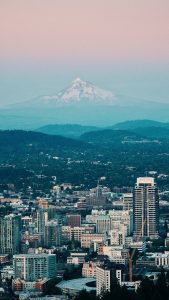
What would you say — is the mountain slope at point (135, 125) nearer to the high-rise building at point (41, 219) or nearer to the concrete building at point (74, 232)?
the high-rise building at point (41, 219)

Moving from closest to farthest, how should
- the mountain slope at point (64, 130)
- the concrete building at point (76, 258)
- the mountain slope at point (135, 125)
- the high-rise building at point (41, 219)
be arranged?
the concrete building at point (76, 258) < the high-rise building at point (41, 219) < the mountain slope at point (64, 130) < the mountain slope at point (135, 125)

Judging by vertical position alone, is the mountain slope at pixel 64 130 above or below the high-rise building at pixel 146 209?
above

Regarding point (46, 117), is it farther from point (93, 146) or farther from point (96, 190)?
point (96, 190)

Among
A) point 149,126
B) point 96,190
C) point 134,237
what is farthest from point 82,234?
point 149,126

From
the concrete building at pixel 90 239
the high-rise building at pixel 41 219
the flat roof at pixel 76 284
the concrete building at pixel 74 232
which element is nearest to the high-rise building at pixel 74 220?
the high-rise building at pixel 41 219

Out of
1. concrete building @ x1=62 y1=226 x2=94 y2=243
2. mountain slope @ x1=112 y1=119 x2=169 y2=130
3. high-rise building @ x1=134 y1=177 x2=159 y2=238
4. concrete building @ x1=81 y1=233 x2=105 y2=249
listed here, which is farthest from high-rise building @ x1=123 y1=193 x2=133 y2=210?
mountain slope @ x1=112 y1=119 x2=169 y2=130

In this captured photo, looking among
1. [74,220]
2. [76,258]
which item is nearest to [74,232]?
[74,220]

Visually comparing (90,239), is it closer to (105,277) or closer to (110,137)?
(105,277)
